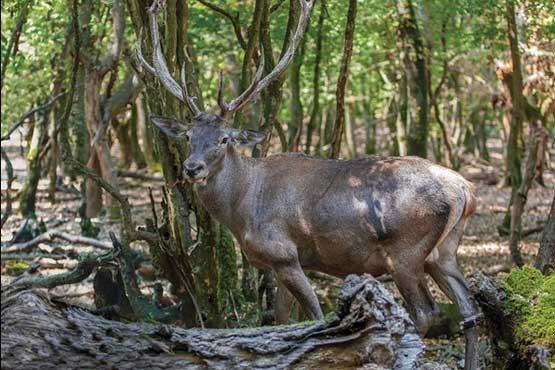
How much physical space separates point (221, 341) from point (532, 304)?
223 centimetres

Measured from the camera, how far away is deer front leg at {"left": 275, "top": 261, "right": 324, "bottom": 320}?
733 cm

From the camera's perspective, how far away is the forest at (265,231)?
14.8 ft

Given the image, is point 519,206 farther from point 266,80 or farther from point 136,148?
point 136,148

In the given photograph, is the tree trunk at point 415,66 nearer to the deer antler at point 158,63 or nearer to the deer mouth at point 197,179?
the deer antler at point 158,63

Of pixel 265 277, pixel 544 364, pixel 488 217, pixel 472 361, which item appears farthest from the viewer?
pixel 488 217

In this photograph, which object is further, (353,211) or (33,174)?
(33,174)

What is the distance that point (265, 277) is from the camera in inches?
380

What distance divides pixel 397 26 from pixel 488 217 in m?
5.75

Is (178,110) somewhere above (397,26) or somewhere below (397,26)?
below

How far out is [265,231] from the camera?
7438 millimetres

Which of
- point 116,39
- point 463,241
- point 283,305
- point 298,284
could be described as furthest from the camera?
point 463,241

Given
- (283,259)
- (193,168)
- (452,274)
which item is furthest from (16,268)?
(452,274)

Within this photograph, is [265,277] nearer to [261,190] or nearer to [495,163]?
[261,190]

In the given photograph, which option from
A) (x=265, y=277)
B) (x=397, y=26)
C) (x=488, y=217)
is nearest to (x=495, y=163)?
(x=488, y=217)
